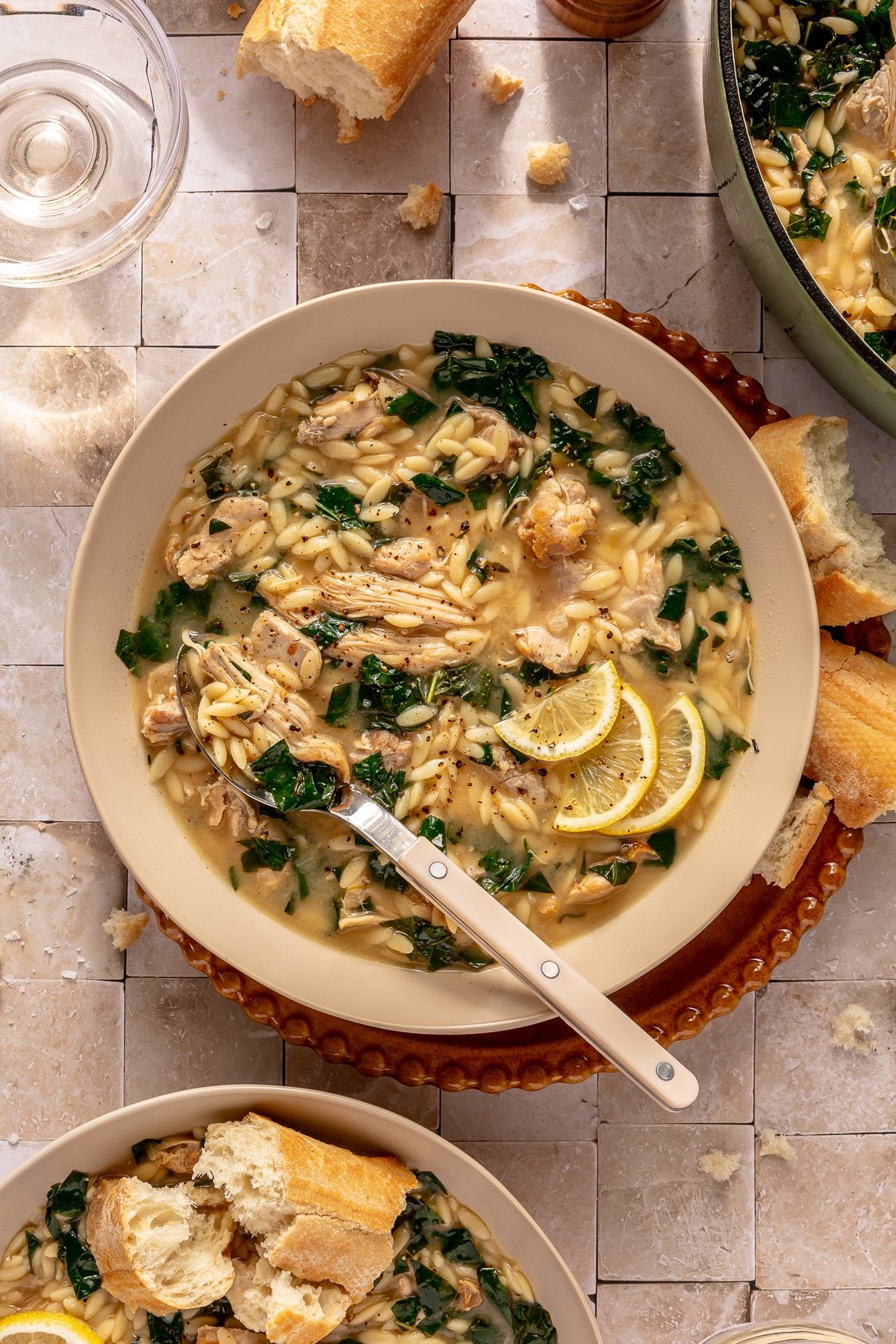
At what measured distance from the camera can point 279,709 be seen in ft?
9.04

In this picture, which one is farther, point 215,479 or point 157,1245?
point 215,479

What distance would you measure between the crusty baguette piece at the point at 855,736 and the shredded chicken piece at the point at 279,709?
1274 mm

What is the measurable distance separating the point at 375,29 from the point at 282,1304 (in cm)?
321

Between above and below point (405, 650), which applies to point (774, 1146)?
below

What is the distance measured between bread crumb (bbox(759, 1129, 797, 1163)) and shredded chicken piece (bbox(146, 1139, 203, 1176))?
1.65 m

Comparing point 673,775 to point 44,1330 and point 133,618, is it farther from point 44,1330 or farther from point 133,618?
point 44,1330

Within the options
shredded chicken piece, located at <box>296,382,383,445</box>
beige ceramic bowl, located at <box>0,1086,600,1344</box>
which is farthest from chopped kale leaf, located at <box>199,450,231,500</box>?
beige ceramic bowl, located at <box>0,1086,600,1344</box>

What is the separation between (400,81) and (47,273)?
111cm

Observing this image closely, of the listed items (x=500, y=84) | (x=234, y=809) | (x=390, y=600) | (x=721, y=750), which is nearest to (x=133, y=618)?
(x=234, y=809)

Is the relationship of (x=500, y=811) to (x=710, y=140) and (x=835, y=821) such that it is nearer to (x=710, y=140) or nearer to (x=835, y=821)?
(x=835, y=821)

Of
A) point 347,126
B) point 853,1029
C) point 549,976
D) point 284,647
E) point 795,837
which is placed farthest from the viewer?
point 853,1029

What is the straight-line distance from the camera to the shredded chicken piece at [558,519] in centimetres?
276

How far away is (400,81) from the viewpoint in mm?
2848

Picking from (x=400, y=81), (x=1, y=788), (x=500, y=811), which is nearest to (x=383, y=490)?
(x=500, y=811)
